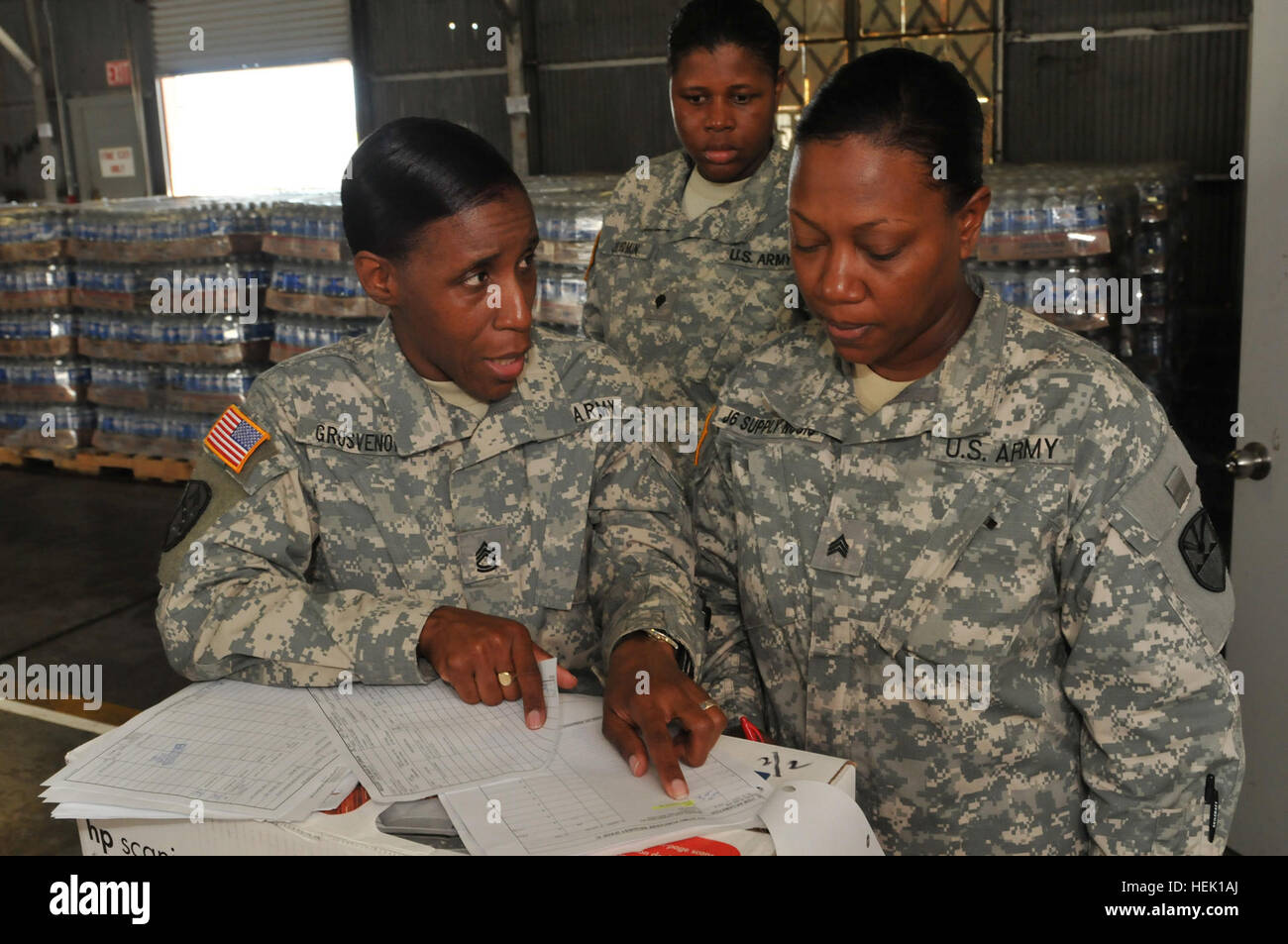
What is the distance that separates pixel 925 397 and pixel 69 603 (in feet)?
14.7

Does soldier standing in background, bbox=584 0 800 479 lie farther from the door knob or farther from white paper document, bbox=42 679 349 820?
white paper document, bbox=42 679 349 820

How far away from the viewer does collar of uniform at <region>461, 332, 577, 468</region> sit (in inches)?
70.6

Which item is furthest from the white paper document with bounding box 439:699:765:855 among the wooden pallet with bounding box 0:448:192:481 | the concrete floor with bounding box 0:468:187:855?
the wooden pallet with bounding box 0:448:192:481

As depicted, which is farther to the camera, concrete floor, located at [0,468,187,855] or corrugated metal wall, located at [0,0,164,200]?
corrugated metal wall, located at [0,0,164,200]

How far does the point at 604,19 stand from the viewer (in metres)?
9.26

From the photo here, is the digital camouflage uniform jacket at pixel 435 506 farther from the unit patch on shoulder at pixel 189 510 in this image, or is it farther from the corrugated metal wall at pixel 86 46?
the corrugated metal wall at pixel 86 46

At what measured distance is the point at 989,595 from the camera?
1479mm

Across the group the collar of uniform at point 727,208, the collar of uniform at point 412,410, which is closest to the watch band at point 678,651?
the collar of uniform at point 412,410

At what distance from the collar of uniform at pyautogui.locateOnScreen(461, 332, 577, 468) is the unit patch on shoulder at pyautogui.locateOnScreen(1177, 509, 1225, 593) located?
0.90 meters

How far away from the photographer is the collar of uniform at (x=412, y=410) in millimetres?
1768

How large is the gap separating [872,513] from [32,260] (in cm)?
670

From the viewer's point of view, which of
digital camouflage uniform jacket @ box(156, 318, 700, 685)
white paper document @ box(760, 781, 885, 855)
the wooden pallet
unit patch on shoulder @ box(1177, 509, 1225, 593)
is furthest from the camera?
the wooden pallet

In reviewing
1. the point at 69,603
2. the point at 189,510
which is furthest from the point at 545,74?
the point at 189,510
